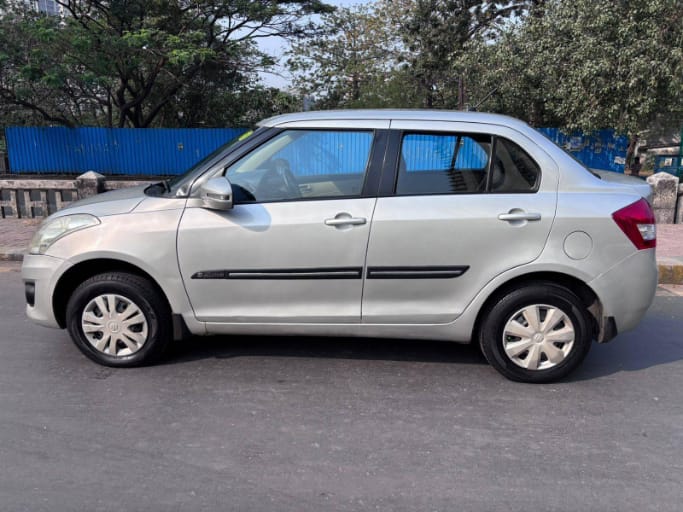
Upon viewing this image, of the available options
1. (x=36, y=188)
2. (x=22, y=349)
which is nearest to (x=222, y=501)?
(x=22, y=349)

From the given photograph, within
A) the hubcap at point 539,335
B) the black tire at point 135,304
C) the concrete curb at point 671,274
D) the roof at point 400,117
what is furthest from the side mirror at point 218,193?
the concrete curb at point 671,274

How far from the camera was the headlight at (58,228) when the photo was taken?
3.79 metres

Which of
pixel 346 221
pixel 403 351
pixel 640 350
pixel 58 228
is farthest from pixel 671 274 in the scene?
pixel 58 228

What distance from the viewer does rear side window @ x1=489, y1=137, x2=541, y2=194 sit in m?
3.64

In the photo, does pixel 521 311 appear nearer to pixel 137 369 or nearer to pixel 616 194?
pixel 616 194

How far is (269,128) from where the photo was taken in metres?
3.82

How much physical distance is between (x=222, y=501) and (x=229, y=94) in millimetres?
18467

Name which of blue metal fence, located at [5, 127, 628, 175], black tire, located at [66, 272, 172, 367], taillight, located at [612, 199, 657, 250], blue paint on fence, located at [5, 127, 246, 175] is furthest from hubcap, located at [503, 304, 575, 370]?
blue paint on fence, located at [5, 127, 246, 175]

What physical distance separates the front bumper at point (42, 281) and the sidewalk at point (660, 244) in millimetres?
4259

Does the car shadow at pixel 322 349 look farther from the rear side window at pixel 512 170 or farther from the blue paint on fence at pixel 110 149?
the blue paint on fence at pixel 110 149

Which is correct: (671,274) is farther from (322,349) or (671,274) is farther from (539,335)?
(322,349)

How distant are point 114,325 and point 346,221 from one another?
68.2 inches

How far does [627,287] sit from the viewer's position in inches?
142

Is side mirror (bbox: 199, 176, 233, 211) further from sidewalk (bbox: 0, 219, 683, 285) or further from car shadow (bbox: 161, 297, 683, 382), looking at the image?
sidewalk (bbox: 0, 219, 683, 285)
